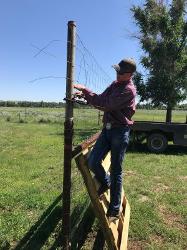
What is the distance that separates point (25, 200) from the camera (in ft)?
23.3

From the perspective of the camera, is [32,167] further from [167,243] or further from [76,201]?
[167,243]

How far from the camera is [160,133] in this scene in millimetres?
14078

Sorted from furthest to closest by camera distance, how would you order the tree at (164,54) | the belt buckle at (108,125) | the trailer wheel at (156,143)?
the tree at (164,54), the trailer wheel at (156,143), the belt buckle at (108,125)

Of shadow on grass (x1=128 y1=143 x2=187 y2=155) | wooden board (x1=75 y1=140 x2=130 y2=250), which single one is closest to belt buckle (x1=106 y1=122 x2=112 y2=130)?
wooden board (x1=75 y1=140 x2=130 y2=250)

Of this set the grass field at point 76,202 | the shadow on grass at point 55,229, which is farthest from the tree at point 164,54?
the shadow on grass at point 55,229

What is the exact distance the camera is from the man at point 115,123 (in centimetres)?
454

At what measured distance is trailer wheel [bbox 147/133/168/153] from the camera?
13.9 m

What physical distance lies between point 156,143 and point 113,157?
9.45m

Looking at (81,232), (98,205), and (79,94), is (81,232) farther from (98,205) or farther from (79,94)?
(79,94)

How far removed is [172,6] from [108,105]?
18.9m

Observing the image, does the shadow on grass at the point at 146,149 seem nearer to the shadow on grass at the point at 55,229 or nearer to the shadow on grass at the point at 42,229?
the shadow on grass at the point at 55,229

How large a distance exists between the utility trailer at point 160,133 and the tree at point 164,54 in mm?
7540

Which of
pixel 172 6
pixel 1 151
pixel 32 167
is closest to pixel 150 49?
pixel 172 6

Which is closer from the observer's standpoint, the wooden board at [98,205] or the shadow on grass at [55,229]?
the wooden board at [98,205]
